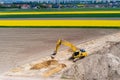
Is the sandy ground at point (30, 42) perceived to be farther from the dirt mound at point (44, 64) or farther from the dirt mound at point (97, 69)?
the dirt mound at point (97, 69)

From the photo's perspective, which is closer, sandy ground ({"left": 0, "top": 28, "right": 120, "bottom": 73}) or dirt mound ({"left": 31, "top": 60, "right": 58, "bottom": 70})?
dirt mound ({"left": 31, "top": 60, "right": 58, "bottom": 70})

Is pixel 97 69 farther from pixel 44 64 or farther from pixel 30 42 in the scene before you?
pixel 30 42

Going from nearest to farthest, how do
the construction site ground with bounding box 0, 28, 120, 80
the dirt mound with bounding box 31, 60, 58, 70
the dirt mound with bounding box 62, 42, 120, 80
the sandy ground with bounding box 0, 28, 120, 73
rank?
the dirt mound with bounding box 62, 42, 120, 80 → the construction site ground with bounding box 0, 28, 120, 80 → the dirt mound with bounding box 31, 60, 58, 70 → the sandy ground with bounding box 0, 28, 120, 73

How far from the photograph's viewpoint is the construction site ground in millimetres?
17908

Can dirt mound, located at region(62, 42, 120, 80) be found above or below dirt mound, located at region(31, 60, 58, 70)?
above

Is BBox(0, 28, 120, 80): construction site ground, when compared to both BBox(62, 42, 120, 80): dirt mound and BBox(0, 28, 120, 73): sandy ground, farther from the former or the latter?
BBox(62, 42, 120, 80): dirt mound

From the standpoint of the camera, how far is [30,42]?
29766mm

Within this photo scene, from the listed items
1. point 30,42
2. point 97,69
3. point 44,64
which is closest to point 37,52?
point 30,42

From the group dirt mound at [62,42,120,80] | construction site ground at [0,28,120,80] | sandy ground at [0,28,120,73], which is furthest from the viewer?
sandy ground at [0,28,120,73]

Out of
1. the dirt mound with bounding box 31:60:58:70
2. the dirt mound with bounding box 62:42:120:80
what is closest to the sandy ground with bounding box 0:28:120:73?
the dirt mound with bounding box 31:60:58:70

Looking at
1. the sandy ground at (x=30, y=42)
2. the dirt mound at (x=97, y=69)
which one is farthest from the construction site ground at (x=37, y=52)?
the dirt mound at (x=97, y=69)

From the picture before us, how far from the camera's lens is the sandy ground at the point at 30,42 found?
885 inches

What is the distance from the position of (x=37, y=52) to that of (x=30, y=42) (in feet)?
16.7

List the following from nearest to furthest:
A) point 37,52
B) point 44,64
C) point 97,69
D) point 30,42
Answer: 1. point 97,69
2. point 44,64
3. point 37,52
4. point 30,42
